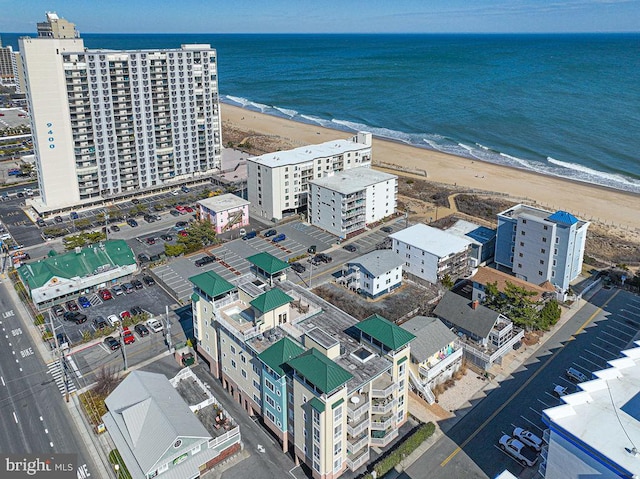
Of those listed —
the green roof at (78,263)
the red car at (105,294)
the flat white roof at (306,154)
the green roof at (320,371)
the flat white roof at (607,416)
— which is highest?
the flat white roof at (306,154)

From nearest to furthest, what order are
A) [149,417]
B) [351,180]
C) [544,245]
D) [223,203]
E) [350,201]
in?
[149,417], [544,245], [350,201], [223,203], [351,180]

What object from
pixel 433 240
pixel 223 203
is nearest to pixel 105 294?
pixel 223 203

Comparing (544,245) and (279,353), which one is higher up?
(279,353)

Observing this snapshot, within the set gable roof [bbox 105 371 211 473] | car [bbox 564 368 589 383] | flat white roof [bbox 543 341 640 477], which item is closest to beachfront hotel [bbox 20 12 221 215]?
gable roof [bbox 105 371 211 473]

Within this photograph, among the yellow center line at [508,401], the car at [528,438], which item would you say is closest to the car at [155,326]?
the yellow center line at [508,401]

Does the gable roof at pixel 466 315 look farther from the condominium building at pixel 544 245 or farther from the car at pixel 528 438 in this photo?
the condominium building at pixel 544 245

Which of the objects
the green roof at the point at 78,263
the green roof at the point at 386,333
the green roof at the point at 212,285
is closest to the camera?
the green roof at the point at 386,333

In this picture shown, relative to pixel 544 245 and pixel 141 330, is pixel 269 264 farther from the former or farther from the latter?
pixel 544 245

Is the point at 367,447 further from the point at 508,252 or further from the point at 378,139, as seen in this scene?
the point at 378,139
